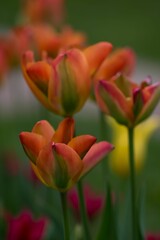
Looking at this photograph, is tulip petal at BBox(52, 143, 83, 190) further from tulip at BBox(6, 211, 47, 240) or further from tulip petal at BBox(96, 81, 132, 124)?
tulip at BBox(6, 211, 47, 240)

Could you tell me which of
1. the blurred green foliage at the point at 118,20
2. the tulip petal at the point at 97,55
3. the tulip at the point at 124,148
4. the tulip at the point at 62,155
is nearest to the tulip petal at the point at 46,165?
the tulip at the point at 62,155

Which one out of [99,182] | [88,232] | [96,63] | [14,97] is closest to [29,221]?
[88,232]

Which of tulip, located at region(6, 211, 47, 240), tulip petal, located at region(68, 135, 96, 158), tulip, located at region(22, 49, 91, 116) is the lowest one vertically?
tulip, located at region(6, 211, 47, 240)

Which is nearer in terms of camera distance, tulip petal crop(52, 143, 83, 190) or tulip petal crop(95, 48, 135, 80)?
tulip petal crop(52, 143, 83, 190)

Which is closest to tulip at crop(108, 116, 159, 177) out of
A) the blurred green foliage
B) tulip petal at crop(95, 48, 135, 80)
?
tulip petal at crop(95, 48, 135, 80)

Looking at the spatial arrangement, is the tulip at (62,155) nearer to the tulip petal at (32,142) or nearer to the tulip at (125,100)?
the tulip petal at (32,142)

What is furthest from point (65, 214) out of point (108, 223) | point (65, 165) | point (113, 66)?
point (113, 66)
